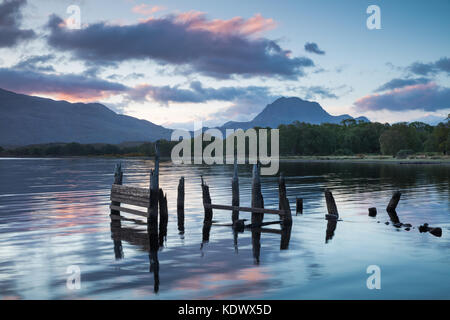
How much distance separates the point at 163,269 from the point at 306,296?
5507 millimetres

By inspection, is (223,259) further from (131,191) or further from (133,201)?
(131,191)

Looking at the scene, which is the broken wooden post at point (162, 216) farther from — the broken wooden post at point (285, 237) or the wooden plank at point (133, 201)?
the broken wooden post at point (285, 237)

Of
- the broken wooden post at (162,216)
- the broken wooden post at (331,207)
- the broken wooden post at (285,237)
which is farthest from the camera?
the broken wooden post at (331,207)

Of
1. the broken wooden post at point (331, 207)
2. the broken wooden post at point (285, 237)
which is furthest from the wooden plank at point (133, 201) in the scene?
the broken wooden post at point (331, 207)

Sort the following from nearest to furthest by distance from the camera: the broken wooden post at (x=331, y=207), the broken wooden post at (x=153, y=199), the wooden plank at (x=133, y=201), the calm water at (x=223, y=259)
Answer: the calm water at (x=223, y=259), the broken wooden post at (x=153, y=199), the wooden plank at (x=133, y=201), the broken wooden post at (x=331, y=207)

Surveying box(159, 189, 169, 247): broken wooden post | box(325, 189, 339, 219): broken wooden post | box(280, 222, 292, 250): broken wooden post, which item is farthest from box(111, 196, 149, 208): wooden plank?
box(325, 189, 339, 219): broken wooden post

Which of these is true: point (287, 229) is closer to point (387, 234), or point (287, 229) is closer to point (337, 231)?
point (337, 231)

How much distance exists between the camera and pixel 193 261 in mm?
17844

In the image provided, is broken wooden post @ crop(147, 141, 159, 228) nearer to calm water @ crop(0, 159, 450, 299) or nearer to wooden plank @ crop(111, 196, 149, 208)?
wooden plank @ crop(111, 196, 149, 208)

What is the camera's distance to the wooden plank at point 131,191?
79.9 ft

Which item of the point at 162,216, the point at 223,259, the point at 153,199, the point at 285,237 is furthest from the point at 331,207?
the point at 223,259

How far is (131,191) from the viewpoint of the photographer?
84.8 feet

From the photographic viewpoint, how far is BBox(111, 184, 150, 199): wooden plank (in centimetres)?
2434

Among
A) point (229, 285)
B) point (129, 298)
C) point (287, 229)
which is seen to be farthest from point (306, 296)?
point (287, 229)
